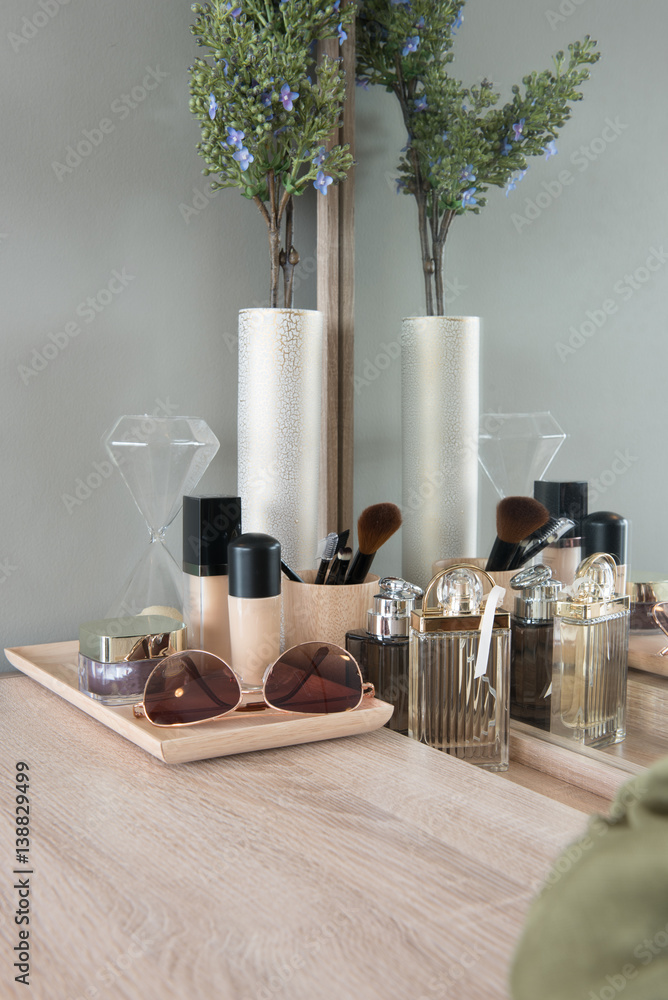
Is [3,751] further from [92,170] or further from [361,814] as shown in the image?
[92,170]

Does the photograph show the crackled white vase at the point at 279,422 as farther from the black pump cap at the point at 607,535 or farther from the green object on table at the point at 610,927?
the green object on table at the point at 610,927

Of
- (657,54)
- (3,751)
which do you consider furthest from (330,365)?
(3,751)

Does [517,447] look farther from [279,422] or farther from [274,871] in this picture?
[274,871]

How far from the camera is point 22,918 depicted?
1.25 feet

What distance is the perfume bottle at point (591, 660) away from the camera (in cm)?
64

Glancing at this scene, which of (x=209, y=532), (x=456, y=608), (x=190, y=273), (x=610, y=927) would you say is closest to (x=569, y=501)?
(x=456, y=608)

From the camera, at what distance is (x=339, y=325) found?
94cm

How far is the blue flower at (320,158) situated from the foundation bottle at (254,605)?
383 millimetres

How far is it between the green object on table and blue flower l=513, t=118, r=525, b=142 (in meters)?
0.73

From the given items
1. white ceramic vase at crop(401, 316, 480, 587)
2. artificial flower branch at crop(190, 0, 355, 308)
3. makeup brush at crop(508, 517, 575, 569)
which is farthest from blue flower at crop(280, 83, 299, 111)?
makeup brush at crop(508, 517, 575, 569)

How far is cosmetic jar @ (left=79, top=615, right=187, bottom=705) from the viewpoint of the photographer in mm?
647

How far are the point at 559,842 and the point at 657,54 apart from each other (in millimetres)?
626

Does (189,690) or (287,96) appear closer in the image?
(189,690)

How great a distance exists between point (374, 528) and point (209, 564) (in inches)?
5.6
